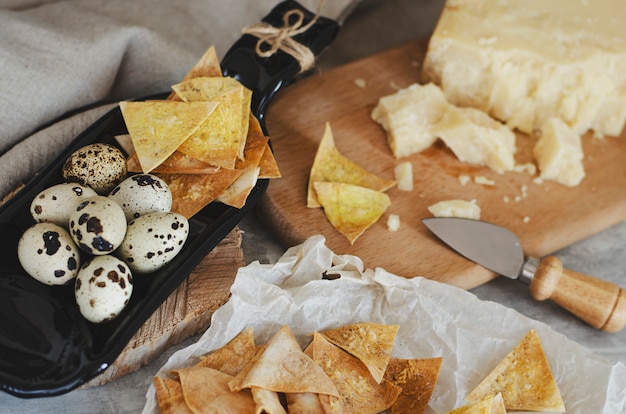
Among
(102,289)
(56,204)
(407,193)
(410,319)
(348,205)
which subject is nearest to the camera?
(102,289)

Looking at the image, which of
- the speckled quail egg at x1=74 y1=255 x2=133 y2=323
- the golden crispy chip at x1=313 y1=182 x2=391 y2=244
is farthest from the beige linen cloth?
the golden crispy chip at x1=313 y1=182 x2=391 y2=244

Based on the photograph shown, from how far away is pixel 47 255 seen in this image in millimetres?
1143

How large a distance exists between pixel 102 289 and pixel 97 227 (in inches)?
4.3

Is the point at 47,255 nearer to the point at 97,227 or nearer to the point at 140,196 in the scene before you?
the point at 97,227

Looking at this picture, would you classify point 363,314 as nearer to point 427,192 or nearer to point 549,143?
point 427,192

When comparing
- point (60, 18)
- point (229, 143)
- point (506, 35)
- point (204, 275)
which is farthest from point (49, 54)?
point (506, 35)

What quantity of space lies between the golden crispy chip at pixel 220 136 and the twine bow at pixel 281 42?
0.92 ft

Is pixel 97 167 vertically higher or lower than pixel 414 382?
higher

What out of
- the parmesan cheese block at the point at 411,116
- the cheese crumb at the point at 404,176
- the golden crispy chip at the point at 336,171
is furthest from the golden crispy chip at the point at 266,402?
the parmesan cheese block at the point at 411,116

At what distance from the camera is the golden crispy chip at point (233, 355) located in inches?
48.3

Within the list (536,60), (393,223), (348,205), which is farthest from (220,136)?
(536,60)

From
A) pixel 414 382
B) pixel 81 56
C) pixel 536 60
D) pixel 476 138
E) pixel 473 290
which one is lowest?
pixel 473 290

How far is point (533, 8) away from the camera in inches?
74.0

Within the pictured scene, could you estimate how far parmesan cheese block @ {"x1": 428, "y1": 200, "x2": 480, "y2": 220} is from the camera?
1600mm
